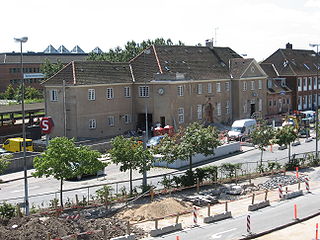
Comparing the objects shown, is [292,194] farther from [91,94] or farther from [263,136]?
[91,94]

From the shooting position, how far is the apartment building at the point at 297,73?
Result: 8062 cm

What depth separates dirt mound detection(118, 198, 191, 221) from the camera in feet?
91.7

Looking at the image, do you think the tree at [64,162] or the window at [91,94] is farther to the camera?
the window at [91,94]

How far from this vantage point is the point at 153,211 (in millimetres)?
28172

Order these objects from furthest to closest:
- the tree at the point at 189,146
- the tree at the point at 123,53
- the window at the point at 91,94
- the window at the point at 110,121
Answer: the tree at the point at 123,53
the window at the point at 110,121
the window at the point at 91,94
the tree at the point at 189,146

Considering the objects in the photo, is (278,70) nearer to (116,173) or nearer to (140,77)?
(140,77)

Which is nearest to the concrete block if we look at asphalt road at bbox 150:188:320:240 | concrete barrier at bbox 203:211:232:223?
asphalt road at bbox 150:188:320:240

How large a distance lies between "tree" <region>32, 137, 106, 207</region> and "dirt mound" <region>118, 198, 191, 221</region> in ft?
10.7

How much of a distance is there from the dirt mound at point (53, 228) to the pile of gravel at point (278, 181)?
1364 centimetres

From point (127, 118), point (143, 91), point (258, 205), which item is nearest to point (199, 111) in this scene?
point (143, 91)

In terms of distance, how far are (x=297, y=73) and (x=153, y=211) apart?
5818 cm

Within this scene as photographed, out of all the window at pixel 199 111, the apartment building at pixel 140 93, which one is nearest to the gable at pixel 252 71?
the apartment building at pixel 140 93

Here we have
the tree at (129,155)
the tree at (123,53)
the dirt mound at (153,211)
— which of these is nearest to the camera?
the dirt mound at (153,211)

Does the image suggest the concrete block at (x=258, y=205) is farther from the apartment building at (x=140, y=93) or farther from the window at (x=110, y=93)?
the window at (x=110, y=93)
